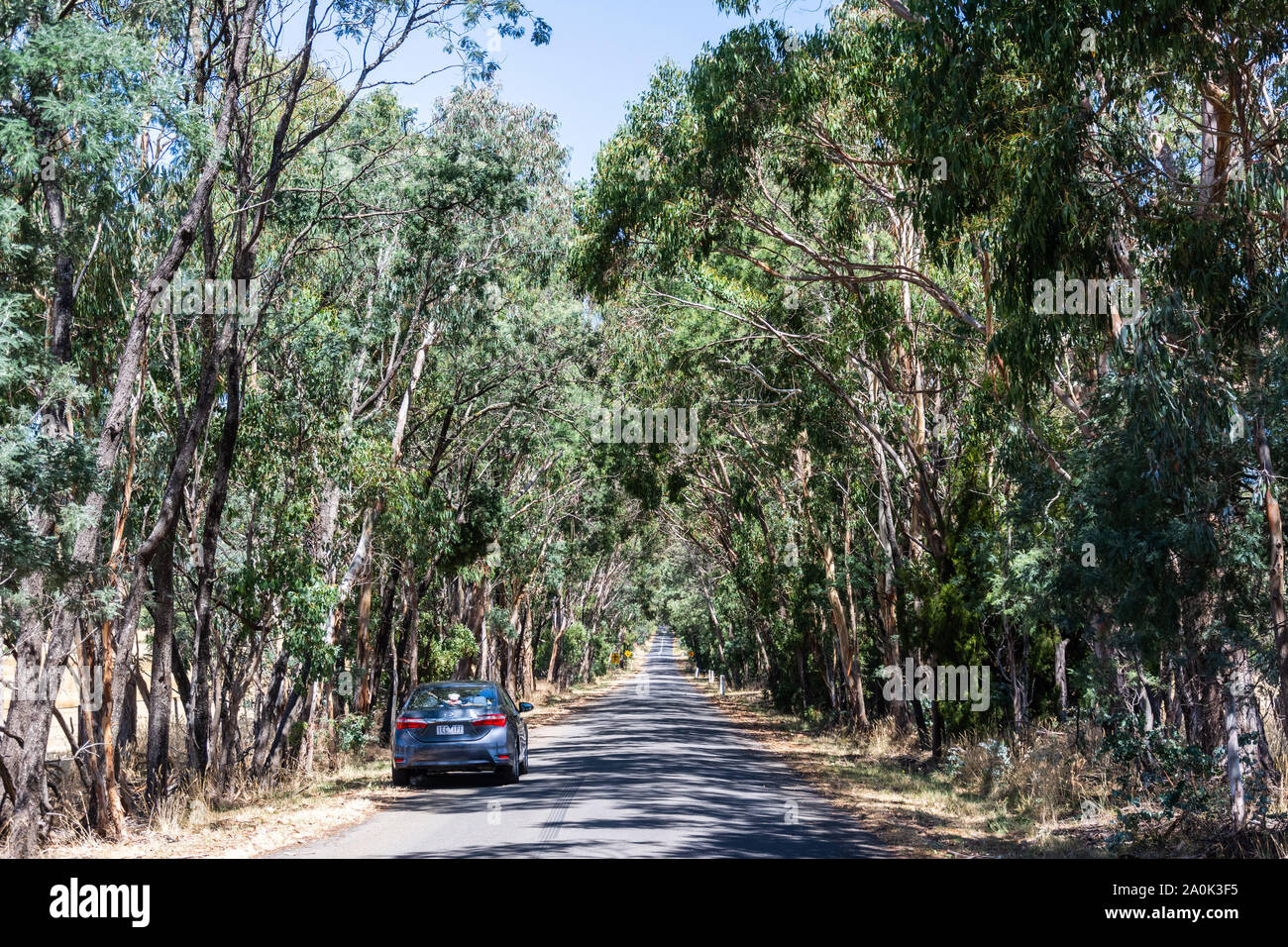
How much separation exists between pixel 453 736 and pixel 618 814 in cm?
459

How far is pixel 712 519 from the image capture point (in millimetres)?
45969

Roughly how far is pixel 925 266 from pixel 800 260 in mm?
3452

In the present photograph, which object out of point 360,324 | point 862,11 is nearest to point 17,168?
point 360,324

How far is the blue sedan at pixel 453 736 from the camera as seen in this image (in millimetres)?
16984

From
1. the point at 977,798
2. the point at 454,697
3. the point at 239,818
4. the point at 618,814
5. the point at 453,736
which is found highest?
the point at 454,697

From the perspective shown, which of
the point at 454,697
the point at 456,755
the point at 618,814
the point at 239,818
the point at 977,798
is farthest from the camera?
the point at 454,697

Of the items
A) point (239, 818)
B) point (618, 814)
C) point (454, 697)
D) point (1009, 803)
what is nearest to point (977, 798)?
point (1009, 803)

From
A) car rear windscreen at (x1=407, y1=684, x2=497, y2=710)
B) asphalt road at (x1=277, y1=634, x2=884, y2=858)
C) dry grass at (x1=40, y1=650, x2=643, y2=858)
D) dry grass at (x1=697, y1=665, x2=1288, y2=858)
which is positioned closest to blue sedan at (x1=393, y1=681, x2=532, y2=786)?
car rear windscreen at (x1=407, y1=684, x2=497, y2=710)

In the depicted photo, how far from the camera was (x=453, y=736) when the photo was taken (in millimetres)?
17000

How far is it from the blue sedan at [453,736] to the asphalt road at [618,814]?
0.37 meters

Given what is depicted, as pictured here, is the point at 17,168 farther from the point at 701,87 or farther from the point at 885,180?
the point at 885,180

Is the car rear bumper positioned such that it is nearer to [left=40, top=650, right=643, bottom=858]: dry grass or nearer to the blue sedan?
the blue sedan

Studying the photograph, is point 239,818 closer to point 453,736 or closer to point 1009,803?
point 453,736

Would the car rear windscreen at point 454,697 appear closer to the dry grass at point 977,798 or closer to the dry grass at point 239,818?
the dry grass at point 239,818
